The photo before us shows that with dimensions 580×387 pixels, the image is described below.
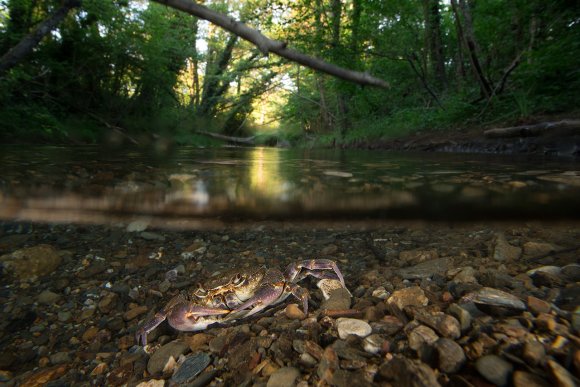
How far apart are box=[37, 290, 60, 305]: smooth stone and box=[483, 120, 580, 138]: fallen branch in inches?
346

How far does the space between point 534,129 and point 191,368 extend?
28.2ft

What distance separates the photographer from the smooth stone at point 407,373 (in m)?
Result: 1.10

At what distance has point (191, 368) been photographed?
154 cm

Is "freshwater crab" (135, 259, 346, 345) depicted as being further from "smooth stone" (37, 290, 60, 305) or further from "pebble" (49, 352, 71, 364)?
"smooth stone" (37, 290, 60, 305)

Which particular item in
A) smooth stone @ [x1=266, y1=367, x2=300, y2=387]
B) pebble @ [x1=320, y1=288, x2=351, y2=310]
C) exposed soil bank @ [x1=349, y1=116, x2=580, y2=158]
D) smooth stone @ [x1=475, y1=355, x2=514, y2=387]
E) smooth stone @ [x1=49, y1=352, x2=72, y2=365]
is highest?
exposed soil bank @ [x1=349, y1=116, x2=580, y2=158]

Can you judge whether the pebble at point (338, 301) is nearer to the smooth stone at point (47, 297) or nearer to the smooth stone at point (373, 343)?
the smooth stone at point (373, 343)

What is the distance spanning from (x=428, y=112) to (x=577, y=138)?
6.57m

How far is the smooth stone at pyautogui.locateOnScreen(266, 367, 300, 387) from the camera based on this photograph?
4.26ft

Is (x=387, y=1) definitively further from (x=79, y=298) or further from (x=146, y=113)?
(x=79, y=298)

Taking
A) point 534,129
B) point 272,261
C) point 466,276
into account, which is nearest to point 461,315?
point 466,276

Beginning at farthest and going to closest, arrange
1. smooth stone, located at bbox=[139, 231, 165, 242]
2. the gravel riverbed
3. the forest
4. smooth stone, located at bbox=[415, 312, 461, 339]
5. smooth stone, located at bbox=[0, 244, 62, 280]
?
1. the forest
2. smooth stone, located at bbox=[139, 231, 165, 242]
3. smooth stone, located at bbox=[0, 244, 62, 280]
4. smooth stone, located at bbox=[415, 312, 461, 339]
5. the gravel riverbed

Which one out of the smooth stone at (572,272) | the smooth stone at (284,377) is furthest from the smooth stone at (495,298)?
the smooth stone at (284,377)

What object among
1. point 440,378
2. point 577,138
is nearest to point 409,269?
point 440,378

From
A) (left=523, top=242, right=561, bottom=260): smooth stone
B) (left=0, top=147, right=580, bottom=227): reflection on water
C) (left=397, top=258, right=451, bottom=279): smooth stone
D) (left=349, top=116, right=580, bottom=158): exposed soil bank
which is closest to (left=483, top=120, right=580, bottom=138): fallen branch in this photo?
(left=349, top=116, right=580, bottom=158): exposed soil bank
